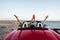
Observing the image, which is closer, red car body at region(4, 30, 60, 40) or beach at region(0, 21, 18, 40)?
red car body at region(4, 30, 60, 40)

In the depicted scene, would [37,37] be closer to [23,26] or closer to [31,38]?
[31,38]

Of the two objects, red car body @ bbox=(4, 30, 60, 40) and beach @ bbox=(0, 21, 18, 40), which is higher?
red car body @ bbox=(4, 30, 60, 40)

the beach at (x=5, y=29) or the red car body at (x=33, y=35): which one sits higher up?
the red car body at (x=33, y=35)

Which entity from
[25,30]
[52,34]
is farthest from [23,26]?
[52,34]

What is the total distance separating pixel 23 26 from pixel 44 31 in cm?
109

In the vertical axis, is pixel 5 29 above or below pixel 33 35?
below

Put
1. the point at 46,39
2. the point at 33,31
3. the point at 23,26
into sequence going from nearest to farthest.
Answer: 1. the point at 46,39
2. the point at 33,31
3. the point at 23,26

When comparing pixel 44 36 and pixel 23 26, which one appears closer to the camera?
pixel 44 36

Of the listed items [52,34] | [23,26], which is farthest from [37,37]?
[23,26]

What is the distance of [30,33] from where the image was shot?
22.1 ft

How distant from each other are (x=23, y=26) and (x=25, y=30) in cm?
74

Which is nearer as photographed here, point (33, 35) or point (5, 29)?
point (33, 35)

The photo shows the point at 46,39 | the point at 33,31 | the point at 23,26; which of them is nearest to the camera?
the point at 46,39

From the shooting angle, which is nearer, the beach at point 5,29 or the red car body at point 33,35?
the red car body at point 33,35
